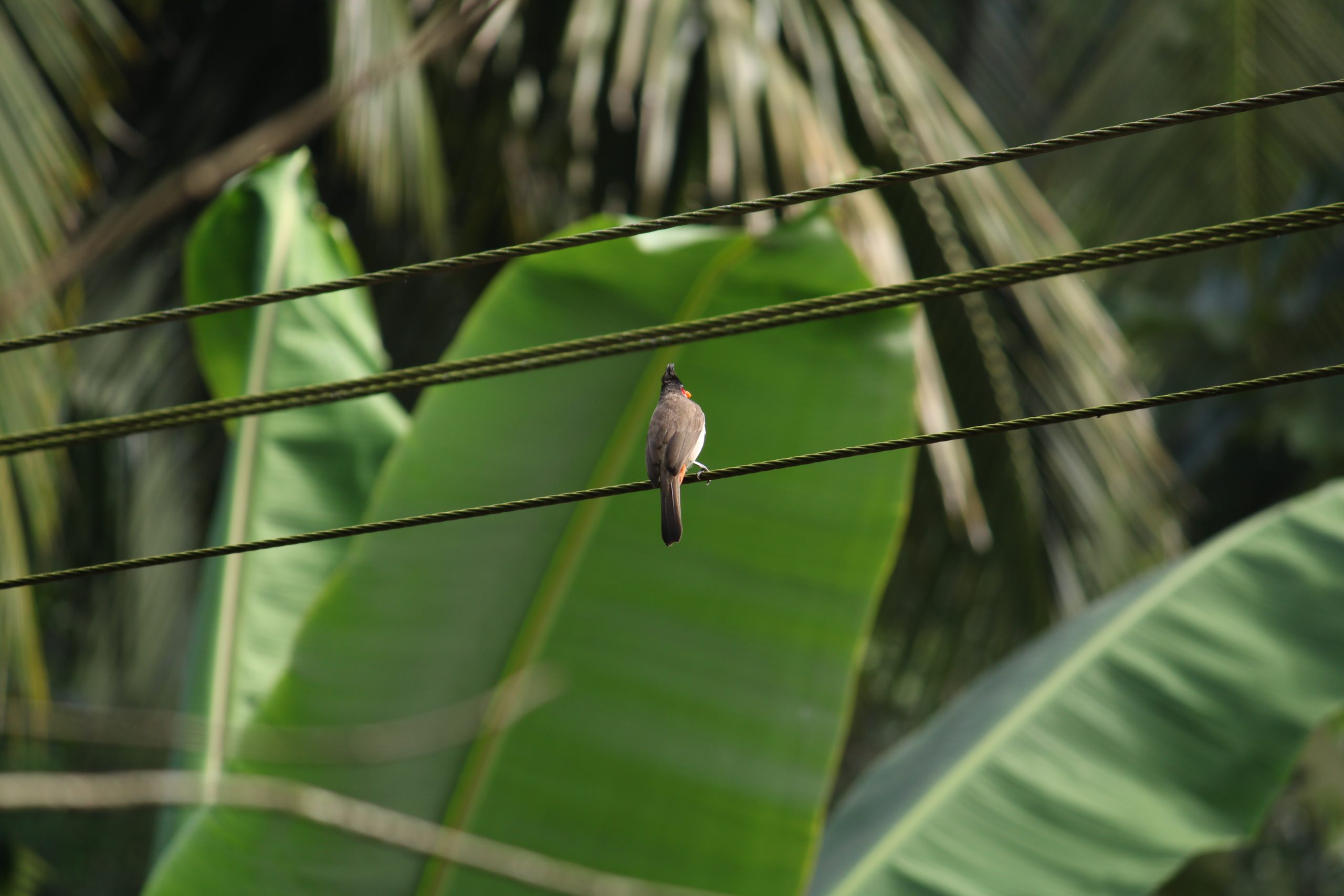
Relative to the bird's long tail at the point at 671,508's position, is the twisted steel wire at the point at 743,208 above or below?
above

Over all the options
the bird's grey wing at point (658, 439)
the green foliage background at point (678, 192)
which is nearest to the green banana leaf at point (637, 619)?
the green foliage background at point (678, 192)

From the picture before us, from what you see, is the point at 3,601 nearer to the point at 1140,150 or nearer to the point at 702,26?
the point at 702,26

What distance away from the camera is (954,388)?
593 cm

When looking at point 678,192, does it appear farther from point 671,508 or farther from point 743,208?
point 743,208

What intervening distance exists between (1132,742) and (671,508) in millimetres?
1923

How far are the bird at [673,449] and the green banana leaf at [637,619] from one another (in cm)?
57

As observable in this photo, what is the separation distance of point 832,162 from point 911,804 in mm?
2449

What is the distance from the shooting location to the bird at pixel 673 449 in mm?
2594

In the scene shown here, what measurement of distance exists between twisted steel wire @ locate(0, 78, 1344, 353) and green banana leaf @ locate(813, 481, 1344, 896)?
2.18 meters

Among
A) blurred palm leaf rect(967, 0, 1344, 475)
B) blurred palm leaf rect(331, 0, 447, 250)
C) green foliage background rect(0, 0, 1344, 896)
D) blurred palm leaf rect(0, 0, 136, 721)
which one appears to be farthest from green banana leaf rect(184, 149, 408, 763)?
blurred palm leaf rect(967, 0, 1344, 475)

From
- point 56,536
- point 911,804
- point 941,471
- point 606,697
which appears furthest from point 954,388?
point 56,536

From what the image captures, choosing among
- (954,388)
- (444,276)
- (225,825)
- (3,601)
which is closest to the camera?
(225,825)

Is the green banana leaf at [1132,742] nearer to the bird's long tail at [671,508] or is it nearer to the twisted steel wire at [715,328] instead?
the bird's long tail at [671,508]

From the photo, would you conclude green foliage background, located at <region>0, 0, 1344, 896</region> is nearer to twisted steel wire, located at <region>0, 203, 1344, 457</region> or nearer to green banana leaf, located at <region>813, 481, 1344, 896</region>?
green banana leaf, located at <region>813, 481, 1344, 896</region>
